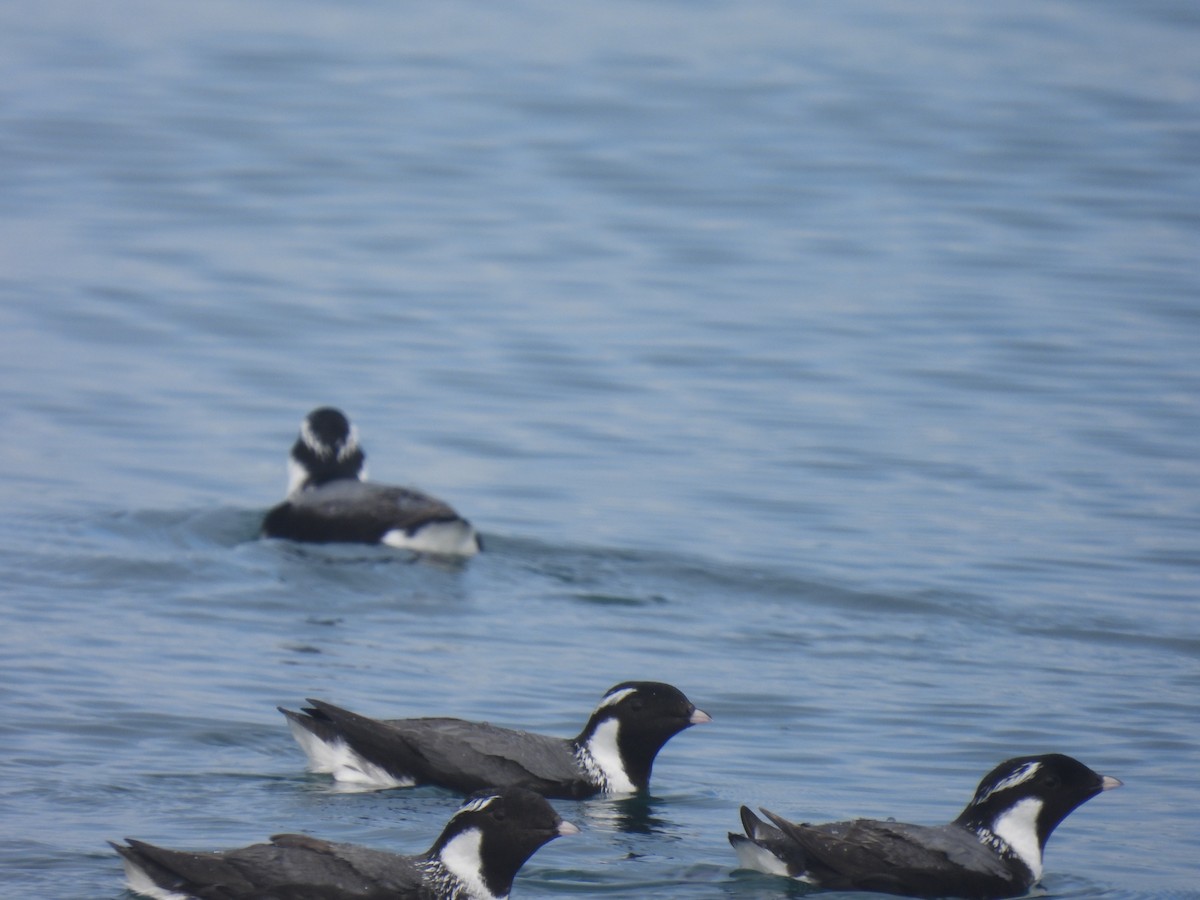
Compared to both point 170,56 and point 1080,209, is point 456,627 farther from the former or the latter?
point 170,56

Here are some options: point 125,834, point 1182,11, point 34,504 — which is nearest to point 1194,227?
point 1182,11

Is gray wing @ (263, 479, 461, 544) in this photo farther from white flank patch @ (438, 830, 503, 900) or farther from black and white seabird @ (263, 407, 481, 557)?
white flank patch @ (438, 830, 503, 900)

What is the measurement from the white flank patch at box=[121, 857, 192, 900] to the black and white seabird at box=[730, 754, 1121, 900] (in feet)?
7.23

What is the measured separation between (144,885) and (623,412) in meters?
11.4

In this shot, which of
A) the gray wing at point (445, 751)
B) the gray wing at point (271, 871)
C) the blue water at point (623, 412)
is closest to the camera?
the gray wing at point (271, 871)

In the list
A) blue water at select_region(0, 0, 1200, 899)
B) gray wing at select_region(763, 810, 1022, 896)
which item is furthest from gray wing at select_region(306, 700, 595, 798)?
gray wing at select_region(763, 810, 1022, 896)

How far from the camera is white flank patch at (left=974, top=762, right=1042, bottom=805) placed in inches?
361

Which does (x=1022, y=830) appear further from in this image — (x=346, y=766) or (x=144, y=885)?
(x=144, y=885)

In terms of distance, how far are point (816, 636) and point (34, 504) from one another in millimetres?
5628

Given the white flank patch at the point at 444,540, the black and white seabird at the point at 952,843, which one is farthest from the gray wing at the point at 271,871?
the white flank patch at the point at 444,540

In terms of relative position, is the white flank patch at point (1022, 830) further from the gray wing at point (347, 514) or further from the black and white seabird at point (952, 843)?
the gray wing at point (347, 514)

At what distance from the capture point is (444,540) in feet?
47.2

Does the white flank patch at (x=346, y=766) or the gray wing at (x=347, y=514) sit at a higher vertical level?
the gray wing at (x=347, y=514)

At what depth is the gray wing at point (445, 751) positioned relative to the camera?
9773 millimetres
